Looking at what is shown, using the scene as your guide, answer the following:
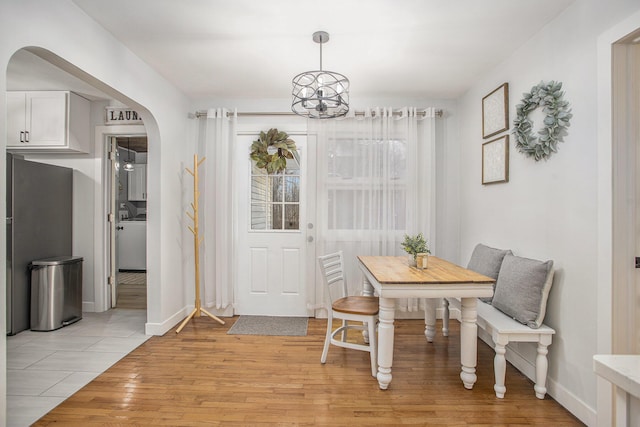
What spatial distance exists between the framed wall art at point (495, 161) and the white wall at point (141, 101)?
10.2 feet

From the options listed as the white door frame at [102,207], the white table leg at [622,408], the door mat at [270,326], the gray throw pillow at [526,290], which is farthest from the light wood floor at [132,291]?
the white table leg at [622,408]

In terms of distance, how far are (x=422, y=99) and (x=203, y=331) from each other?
3.47 m

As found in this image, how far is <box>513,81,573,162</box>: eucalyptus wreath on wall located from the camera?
2.23m

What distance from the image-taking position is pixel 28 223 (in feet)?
11.3

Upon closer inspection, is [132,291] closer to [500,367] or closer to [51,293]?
[51,293]

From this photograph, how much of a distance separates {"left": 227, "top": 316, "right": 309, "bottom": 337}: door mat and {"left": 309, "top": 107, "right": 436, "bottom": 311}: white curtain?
74 centimetres

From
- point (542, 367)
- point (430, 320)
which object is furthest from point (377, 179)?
point (542, 367)

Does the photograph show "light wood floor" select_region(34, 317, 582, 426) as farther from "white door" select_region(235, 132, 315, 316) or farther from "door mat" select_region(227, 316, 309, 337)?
"white door" select_region(235, 132, 315, 316)

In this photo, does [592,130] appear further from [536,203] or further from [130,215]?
[130,215]

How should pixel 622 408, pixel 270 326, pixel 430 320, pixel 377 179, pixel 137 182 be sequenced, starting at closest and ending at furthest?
pixel 622 408 < pixel 430 320 < pixel 270 326 < pixel 377 179 < pixel 137 182

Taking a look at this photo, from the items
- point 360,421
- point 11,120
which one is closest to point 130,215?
point 11,120

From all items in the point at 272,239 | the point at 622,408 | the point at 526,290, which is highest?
the point at 272,239

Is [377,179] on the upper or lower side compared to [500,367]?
upper

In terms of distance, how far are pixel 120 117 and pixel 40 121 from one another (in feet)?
2.49
